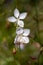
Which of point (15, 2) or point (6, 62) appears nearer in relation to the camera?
point (6, 62)

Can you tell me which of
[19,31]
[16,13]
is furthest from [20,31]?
[16,13]

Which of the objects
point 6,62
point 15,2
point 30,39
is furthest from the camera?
point 15,2

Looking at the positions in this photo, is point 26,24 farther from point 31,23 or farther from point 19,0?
point 19,0

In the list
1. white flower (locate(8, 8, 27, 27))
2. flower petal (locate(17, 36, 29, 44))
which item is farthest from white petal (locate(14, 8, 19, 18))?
flower petal (locate(17, 36, 29, 44))

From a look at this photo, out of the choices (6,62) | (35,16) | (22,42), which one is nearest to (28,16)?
(35,16)

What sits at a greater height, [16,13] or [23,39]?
[16,13]

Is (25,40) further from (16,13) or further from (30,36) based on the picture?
(16,13)
